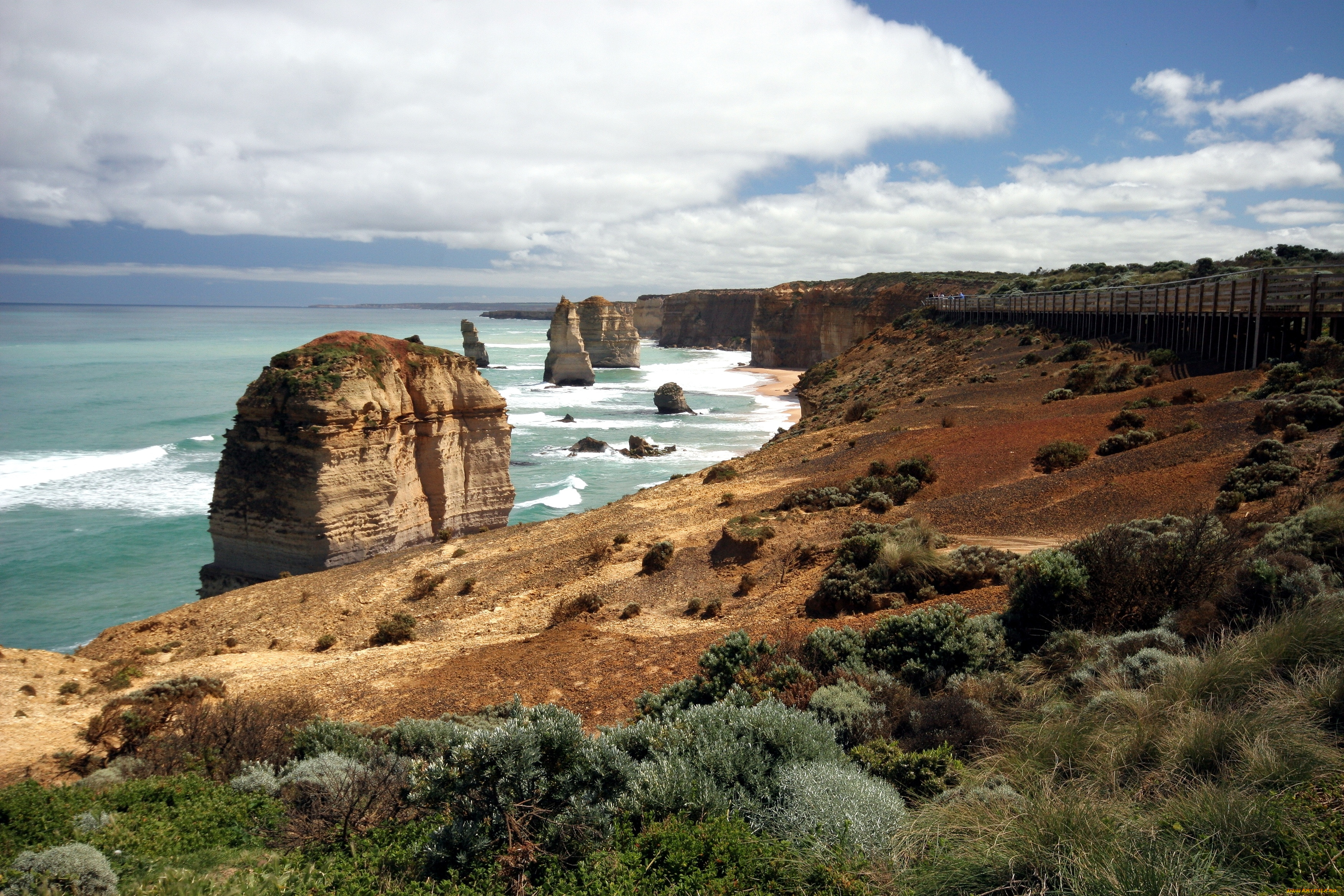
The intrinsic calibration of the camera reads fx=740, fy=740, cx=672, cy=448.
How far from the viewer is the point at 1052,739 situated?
4.68 m

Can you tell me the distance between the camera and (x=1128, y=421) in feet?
54.0

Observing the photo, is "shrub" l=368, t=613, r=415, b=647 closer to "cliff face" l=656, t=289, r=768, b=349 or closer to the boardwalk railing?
the boardwalk railing

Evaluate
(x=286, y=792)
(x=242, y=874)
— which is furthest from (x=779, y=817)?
(x=286, y=792)

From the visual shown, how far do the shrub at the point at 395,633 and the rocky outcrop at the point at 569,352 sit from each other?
6623 centimetres

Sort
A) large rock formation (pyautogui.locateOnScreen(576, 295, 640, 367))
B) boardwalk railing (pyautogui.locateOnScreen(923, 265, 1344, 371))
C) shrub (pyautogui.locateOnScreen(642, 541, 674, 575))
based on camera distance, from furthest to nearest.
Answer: large rock formation (pyautogui.locateOnScreen(576, 295, 640, 367)) < boardwalk railing (pyautogui.locateOnScreen(923, 265, 1344, 371)) < shrub (pyautogui.locateOnScreen(642, 541, 674, 575))

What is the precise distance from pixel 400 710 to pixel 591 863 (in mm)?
5581

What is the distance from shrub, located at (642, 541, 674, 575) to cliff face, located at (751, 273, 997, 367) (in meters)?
49.4

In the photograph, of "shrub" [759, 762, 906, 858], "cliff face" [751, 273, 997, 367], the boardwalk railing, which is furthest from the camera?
"cliff face" [751, 273, 997, 367]

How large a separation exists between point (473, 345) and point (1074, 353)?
71.8 metres

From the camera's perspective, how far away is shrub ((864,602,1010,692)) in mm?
6977

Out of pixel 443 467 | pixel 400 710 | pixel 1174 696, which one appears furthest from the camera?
pixel 443 467

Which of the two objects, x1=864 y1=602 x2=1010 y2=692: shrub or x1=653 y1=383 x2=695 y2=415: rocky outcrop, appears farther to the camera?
x1=653 y1=383 x2=695 y2=415: rocky outcrop

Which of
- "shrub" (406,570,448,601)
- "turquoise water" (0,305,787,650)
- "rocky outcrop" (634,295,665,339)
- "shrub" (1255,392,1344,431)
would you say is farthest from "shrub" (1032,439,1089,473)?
"rocky outcrop" (634,295,665,339)

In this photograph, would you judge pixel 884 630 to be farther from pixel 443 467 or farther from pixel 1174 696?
pixel 443 467
